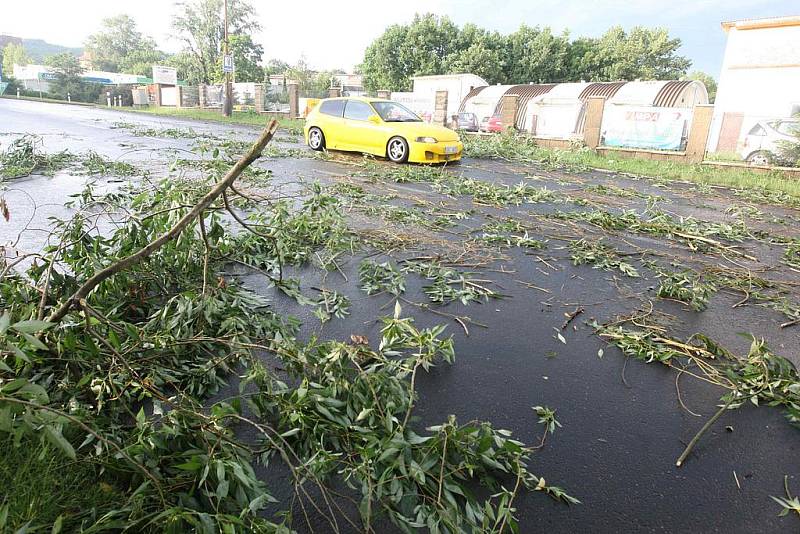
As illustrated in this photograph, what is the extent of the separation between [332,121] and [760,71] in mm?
25131

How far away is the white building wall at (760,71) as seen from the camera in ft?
83.0

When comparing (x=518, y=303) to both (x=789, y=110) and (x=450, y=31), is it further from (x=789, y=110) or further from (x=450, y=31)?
(x=450, y=31)

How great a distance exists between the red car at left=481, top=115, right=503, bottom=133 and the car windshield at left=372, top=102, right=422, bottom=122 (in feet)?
30.6

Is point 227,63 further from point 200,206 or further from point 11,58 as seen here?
point 11,58

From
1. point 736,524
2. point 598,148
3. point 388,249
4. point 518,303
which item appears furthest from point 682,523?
point 598,148

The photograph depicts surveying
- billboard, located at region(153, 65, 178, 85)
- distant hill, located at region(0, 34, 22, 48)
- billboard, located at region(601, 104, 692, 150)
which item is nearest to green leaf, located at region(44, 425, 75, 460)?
billboard, located at region(601, 104, 692, 150)

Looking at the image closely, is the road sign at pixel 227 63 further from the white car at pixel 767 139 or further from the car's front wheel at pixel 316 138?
the white car at pixel 767 139

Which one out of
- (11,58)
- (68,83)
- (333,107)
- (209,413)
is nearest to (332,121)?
(333,107)

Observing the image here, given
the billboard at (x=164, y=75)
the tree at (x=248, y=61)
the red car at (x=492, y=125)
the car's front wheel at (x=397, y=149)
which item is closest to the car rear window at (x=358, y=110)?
the car's front wheel at (x=397, y=149)

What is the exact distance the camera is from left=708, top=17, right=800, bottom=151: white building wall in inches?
997

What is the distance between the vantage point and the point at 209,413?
114 inches

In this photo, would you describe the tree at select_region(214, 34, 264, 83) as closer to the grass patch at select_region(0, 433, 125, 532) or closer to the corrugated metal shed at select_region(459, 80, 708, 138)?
the corrugated metal shed at select_region(459, 80, 708, 138)

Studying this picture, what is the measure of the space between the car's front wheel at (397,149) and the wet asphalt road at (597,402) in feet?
26.0

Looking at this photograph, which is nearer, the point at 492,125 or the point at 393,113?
the point at 393,113
